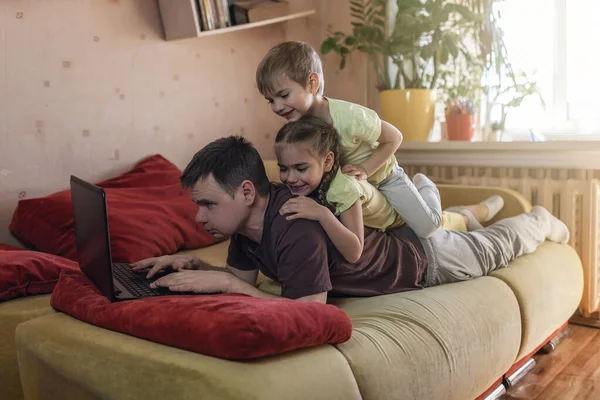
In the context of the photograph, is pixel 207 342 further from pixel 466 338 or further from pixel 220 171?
pixel 466 338

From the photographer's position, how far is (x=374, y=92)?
144 inches

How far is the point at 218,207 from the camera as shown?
162 cm

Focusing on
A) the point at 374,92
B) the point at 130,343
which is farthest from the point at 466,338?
the point at 374,92

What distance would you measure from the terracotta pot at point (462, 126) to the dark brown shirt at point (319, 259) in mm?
1364

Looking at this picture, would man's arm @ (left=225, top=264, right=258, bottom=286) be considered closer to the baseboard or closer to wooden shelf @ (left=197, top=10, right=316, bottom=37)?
wooden shelf @ (left=197, top=10, right=316, bottom=37)

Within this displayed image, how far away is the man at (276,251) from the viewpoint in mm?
1567

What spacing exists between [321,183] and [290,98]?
269 millimetres

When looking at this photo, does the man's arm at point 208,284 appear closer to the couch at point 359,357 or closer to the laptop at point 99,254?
the laptop at point 99,254

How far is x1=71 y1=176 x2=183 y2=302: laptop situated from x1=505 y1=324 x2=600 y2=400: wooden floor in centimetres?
122

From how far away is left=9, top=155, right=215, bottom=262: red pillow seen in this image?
2.20 metres

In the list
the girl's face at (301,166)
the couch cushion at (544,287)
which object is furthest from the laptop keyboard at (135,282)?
the couch cushion at (544,287)

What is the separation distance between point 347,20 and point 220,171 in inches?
91.7

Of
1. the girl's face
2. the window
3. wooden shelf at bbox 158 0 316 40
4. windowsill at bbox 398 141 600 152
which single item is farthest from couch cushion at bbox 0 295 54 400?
the window

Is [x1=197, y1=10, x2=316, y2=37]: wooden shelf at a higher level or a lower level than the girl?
higher
